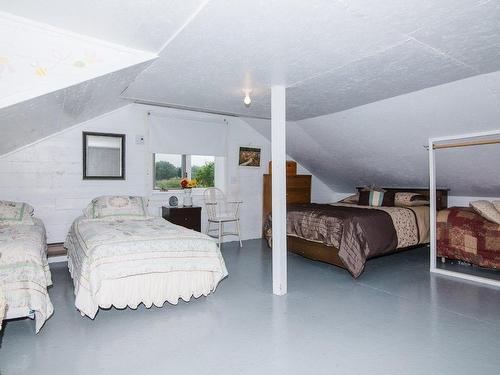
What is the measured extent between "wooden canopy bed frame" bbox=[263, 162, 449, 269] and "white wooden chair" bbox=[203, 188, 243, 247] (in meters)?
0.62

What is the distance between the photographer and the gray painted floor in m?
2.12

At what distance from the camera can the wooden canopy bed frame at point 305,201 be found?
14.2 ft

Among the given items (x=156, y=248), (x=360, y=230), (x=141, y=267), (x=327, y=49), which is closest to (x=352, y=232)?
(x=360, y=230)

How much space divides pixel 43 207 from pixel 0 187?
546 mm

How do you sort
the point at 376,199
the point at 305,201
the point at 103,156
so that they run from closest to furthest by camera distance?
the point at 103,156 < the point at 376,199 < the point at 305,201

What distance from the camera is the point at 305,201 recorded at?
6.63 metres

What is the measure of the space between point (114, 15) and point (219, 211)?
13.7 ft

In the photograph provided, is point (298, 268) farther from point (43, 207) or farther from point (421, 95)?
point (43, 207)

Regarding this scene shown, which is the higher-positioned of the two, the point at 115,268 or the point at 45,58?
the point at 45,58

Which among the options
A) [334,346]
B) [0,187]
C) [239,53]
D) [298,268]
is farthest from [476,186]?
[0,187]

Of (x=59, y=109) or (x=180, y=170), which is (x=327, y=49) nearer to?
(x=59, y=109)

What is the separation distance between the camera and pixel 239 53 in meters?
2.78

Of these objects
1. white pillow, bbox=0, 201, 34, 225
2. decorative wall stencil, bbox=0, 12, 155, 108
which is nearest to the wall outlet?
white pillow, bbox=0, 201, 34, 225

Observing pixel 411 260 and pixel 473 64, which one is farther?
pixel 411 260
